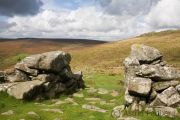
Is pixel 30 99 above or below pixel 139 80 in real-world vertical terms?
below

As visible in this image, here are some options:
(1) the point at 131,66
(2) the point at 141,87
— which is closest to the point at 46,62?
(1) the point at 131,66

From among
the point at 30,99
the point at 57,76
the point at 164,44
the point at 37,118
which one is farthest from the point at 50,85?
the point at 164,44

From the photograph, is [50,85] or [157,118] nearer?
[157,118]

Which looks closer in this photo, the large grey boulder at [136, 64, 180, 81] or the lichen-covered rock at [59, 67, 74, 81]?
the large grey boulder at [136, 64, 180, 81]

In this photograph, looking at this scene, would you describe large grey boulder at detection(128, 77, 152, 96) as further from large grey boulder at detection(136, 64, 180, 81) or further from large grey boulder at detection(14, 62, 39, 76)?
large grey boulder at detection(14, 62, 39, 76)

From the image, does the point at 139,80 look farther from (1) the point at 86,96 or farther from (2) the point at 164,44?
(2) the point at 164,44

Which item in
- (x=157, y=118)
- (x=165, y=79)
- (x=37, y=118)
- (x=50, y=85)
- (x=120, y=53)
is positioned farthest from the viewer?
(x=120, y=53)

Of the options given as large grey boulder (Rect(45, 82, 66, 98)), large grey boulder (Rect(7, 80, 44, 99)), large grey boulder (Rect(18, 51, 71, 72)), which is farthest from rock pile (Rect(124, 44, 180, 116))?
large grey boulder (Rect(18, 51, 71, 72))

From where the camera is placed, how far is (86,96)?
88.8 feet

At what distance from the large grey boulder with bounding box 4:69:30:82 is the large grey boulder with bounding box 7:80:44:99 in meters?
2.67

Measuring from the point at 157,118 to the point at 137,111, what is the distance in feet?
6.37

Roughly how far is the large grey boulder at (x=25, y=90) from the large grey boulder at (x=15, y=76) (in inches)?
105

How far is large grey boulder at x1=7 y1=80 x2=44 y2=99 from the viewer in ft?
72.0

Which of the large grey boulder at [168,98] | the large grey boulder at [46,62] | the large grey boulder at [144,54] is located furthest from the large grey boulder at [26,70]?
the large grey boulder at [168,98]
